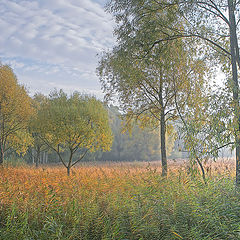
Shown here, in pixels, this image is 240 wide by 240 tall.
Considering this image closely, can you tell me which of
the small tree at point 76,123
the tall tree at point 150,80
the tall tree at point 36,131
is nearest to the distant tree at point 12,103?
the tall tree at point 36,131

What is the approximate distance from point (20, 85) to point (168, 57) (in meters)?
11.1

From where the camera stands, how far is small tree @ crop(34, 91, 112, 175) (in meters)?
12.7

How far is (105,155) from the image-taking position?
1666 inches

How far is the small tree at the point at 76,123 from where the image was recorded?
12.7 meters

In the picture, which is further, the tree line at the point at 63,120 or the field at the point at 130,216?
the tree line at the point at 63,120

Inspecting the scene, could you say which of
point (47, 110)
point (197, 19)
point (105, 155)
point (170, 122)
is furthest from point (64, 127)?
point (105, 155)

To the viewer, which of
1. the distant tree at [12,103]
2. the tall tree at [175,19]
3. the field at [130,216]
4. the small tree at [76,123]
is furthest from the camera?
the distant tree at [12,103]

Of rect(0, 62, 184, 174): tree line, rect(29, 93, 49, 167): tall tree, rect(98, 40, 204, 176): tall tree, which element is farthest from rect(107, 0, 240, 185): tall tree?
rect(29, 93, 49, 167): tall tree

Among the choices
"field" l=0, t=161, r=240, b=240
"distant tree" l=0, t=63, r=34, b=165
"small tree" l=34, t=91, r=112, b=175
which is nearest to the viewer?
"field" l=0, t=161, r=240, b=240

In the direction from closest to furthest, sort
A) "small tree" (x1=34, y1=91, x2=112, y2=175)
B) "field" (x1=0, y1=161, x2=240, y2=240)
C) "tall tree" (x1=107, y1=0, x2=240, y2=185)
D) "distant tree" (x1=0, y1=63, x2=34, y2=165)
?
"field" (x1=0, y1=161, x2=240, y2=240)
"tall tree" (x1=107, y1=0, x2=240, y2=185)
"small tree" (x1=34, y1=91, x2=112, y2=175)
"distant tree" (x1=0, y1=63, x2=34, y2=165)

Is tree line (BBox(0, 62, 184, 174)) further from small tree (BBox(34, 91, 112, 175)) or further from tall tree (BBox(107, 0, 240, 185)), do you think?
tall tree (BBox(107, 0, 240, 185))

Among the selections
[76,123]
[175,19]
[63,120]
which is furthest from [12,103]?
[175,19]

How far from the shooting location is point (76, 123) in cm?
1274

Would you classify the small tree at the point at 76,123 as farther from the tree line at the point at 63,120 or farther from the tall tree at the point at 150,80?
the tall tree at the point at 150,80
